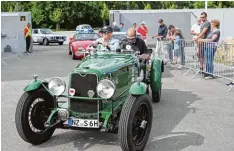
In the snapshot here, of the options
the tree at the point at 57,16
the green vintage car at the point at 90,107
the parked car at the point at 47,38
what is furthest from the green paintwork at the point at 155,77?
A: the tree at the point at 57,16

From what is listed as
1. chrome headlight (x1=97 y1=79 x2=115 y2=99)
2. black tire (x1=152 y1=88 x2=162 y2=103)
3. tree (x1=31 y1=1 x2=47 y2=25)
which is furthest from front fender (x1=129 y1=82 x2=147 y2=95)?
tree (x1=31 y1=1 x2=47 y2=25)

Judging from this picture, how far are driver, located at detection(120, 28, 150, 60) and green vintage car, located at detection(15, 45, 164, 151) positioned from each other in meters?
1.33

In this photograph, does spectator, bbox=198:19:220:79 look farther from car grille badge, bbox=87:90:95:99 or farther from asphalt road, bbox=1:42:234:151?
car grille badge, bbox=87:90:95:99

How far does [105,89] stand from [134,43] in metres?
2.57

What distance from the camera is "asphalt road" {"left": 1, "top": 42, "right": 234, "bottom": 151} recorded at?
5.20m

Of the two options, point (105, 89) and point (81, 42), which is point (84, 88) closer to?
point (105, 89)

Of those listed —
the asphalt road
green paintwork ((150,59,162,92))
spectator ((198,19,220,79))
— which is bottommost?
the asphalt road

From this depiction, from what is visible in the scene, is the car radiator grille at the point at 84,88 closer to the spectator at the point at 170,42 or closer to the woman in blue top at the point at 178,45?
the woman in blue top at the point at 178,45

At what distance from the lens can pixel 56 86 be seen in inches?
206

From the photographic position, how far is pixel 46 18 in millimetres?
55844

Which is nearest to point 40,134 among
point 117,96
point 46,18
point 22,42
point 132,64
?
point 117,96

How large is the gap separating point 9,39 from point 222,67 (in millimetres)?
14294

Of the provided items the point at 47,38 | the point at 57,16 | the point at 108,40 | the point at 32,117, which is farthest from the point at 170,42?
the point at 57,16

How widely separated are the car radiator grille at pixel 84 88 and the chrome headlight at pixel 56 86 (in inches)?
6.2
